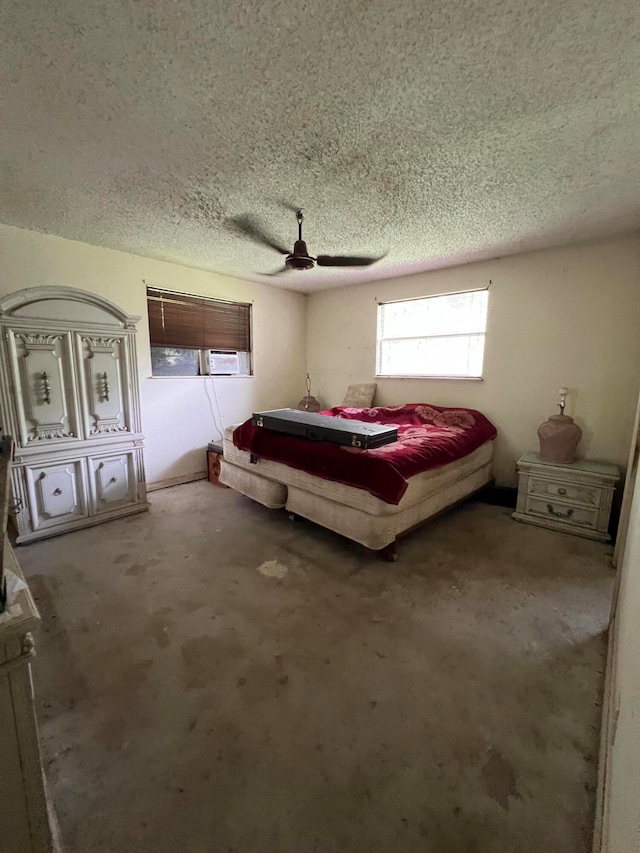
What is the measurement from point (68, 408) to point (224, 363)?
6.26 ft

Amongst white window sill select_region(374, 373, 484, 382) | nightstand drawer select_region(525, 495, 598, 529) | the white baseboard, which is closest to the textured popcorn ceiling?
white window sill select_region(374, 373, 484, 382)

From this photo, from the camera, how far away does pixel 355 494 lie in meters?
2.43

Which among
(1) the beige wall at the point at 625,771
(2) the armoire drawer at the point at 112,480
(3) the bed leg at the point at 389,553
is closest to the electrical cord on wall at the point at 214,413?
(2) the armoire drawer at the point at 112,480

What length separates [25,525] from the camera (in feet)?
8.61

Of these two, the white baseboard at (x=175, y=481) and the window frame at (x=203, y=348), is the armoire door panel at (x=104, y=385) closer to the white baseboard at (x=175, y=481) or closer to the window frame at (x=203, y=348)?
the window frame at (x=203, y=348)

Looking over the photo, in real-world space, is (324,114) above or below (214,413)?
above

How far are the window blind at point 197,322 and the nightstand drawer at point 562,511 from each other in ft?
11.8

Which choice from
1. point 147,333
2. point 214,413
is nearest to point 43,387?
point 147,333

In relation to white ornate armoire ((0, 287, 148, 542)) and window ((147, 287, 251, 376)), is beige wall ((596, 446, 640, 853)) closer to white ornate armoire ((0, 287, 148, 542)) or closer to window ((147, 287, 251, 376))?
white ornate armoire ((0, 287, 148, 542))

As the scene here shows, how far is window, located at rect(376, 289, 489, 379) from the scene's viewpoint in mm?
3779

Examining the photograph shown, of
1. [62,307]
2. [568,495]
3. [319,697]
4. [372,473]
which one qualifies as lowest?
[319,697]

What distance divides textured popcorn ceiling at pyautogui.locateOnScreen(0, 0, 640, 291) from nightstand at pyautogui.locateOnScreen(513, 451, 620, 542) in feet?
6.24

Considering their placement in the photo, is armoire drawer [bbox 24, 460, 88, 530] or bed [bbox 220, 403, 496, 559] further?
armoire drawer [bbox 24, 460, 88, 530]

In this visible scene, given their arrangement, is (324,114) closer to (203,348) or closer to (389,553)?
(389,553)
